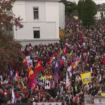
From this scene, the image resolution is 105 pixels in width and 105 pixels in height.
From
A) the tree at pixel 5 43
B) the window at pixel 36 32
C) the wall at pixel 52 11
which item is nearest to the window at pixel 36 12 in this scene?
the wall at pixel 52 11

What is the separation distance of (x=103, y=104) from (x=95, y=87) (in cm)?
231

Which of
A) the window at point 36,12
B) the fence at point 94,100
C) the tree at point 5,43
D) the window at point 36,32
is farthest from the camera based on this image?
the window at point 36,32

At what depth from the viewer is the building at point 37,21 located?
95.3ft

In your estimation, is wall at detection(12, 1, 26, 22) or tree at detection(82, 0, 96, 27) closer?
wall at detection(12, 1, 26, 22)

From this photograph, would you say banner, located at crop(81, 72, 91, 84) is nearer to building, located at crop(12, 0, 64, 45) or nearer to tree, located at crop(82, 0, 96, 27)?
building, located at crop(12, 0, 64, 45)

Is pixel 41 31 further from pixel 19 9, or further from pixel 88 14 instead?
pixel 88 14

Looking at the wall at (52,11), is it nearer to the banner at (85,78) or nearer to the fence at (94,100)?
the banner at (85,78)

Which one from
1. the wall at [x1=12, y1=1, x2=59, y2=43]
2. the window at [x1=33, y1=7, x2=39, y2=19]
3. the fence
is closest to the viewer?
the fence

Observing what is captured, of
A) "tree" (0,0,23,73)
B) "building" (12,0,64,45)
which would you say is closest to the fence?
"tree" (0,0,23,73)

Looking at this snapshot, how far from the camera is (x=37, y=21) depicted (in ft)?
97.5

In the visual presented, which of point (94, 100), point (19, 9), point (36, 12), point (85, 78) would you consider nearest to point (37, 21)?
point (36, 12)

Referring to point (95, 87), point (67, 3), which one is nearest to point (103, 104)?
point (95, 87)

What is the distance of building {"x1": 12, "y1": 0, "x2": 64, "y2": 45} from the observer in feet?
95.3

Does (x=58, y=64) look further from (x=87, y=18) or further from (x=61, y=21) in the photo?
(x=87, y=18)
